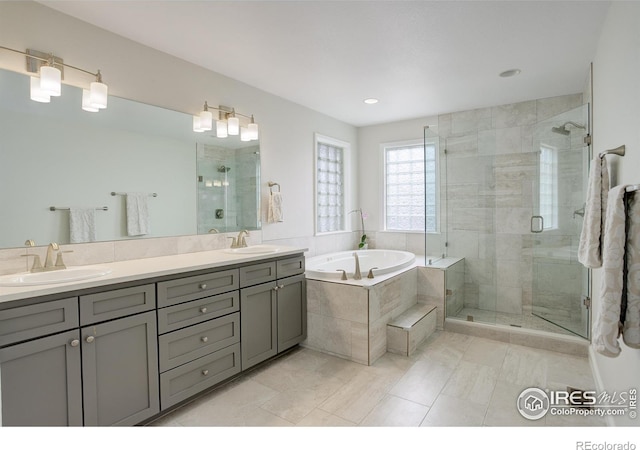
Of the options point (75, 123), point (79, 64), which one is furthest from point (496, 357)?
point (79, 64)

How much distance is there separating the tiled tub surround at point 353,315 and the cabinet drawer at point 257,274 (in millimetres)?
491

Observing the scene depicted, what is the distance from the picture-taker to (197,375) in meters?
2.17

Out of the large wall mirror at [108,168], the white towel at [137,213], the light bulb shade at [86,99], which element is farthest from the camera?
the white towel at [137,213]

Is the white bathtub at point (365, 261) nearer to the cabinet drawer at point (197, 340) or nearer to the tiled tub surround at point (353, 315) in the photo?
the tiled tub surround at point (353, 315)

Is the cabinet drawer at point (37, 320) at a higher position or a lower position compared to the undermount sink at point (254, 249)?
lower

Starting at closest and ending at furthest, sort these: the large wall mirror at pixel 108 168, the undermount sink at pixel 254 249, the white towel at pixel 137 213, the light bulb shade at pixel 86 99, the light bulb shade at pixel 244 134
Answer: the large wall mirror at pixel 108 168, the light bulb shade at pixel 86 99, the white towel at pixel 137 213, the undermount sink at pixel 254 249, the light bulb shade at pixel 244 134

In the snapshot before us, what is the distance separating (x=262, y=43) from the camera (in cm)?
247

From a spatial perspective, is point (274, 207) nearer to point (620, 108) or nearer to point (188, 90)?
point (188, 90)

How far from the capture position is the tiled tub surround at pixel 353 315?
2.79 meters

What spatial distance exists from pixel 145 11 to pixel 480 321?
3866 millimetres

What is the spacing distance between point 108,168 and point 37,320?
1130 millimetres

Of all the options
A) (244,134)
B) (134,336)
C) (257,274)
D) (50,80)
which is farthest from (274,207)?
(50,80)

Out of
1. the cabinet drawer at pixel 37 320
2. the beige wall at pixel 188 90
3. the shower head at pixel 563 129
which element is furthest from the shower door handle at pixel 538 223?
the cabinet drawer at pixel 37 320
